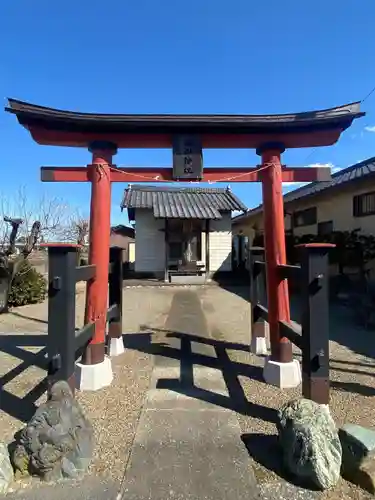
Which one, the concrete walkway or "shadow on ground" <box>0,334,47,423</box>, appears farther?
"shadow on ground" <box>0,334,47,423</box>

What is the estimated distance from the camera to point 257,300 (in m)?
5.09

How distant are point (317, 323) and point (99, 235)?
2.54m

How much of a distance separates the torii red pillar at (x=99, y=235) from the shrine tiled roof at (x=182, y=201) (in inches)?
370

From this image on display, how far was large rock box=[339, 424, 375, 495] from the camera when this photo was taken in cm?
211

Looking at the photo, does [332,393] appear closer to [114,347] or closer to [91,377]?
[91,377]

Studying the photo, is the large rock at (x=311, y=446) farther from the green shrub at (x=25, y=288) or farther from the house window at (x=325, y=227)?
the house window at (x=325, y=227)

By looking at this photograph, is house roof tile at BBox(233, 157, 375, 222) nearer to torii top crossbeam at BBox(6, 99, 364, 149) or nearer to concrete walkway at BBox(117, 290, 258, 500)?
torii top crossbeam at BBox(6, 99, 364, 149)

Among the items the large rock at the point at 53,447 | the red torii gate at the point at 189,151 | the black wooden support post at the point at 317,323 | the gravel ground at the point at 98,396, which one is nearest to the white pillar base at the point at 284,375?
the red torii gate at the point at 189,151

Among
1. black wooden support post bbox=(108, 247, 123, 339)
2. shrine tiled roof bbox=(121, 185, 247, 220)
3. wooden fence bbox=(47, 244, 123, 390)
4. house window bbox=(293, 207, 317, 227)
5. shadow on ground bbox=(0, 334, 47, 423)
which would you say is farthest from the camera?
shrine tiled roof bbox=(121, 185, 247, 220)

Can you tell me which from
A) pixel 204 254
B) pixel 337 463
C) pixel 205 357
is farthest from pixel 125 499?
pixel 204 254

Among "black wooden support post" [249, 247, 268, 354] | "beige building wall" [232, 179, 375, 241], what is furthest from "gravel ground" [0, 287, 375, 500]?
"beige building wall" [232, 179, 375, 241]

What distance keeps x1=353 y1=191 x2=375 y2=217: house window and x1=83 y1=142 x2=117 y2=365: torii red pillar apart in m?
7.25

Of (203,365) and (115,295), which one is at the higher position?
(115,295)

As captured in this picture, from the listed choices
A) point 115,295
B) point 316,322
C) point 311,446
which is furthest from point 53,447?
point 115,295
